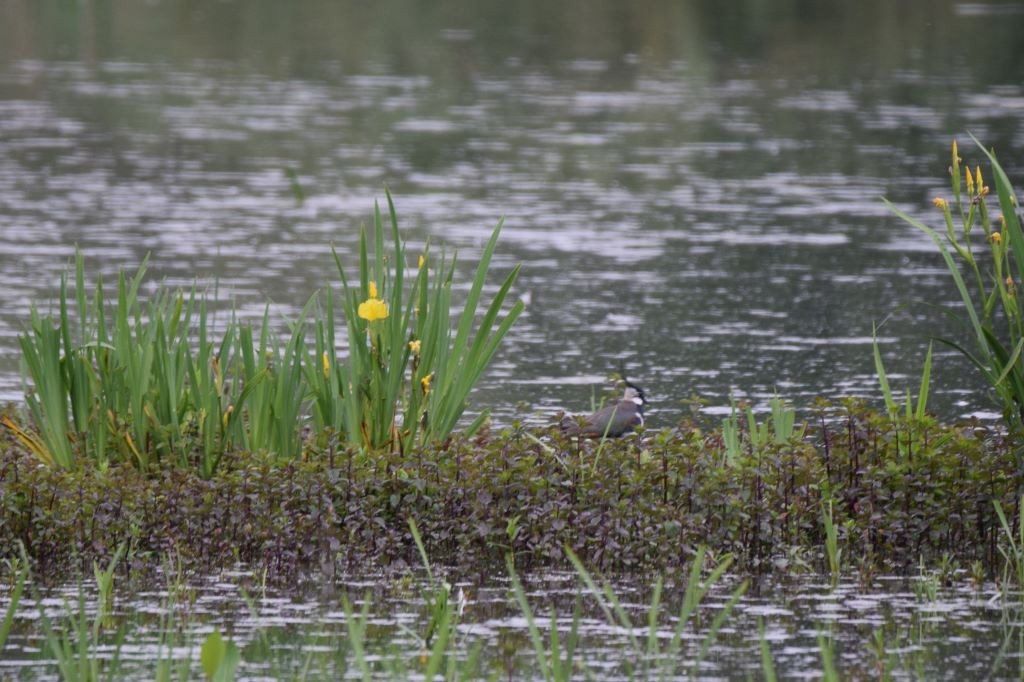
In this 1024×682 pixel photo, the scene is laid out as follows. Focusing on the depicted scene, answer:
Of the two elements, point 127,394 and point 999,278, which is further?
point 127,394

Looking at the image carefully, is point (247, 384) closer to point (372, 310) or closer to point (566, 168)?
point (372, 310)

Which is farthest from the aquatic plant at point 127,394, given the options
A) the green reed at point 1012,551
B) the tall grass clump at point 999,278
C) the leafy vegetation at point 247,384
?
the green reed at point 1012,551

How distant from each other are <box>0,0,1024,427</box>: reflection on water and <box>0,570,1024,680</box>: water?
197 cm

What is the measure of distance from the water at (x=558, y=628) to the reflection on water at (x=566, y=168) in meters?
1.97

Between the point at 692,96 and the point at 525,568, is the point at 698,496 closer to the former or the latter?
the point at 525,568

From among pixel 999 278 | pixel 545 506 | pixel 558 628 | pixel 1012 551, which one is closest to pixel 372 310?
pixel 545 506

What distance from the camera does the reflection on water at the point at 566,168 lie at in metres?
12.6

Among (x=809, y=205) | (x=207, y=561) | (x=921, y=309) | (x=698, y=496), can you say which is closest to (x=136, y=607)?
(x=207, y=561)

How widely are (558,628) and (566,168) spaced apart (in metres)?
15.7

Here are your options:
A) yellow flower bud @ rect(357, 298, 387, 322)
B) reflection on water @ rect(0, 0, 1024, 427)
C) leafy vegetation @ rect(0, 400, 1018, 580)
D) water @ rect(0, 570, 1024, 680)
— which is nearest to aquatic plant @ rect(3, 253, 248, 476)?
leafy vegetation @ rect(0, 400, 1018, 580)

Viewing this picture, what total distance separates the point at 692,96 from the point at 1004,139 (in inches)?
257

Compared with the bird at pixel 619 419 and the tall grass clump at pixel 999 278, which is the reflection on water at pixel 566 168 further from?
the tall grass clump at pixel 999 278

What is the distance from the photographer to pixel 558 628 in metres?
5.78

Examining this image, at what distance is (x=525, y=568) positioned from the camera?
6.54 m
